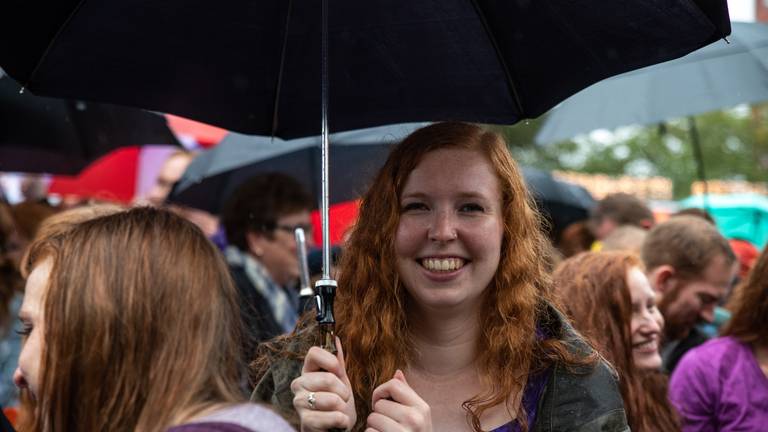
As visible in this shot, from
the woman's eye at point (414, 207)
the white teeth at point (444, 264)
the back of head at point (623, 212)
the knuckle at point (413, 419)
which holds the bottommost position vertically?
the knuckle at point (413, 419)

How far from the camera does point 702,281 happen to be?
4895 mm

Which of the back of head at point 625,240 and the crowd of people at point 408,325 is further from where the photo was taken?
the back of head at point 625,240

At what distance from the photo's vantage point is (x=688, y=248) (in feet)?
16.0

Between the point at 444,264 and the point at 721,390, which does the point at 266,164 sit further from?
the point at 444,264

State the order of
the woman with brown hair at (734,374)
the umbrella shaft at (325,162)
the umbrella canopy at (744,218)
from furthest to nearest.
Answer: the umbrella canopy at (744,218) → the woman with brown hair at (734,374) → the umbrella shaft at (325,162)

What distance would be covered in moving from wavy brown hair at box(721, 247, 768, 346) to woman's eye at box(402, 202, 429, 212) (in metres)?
1.91

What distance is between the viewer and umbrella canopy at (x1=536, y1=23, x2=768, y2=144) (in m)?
5.93

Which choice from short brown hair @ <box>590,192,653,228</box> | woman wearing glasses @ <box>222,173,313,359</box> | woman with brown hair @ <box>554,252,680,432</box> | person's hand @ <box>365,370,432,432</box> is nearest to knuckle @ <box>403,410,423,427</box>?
person's hand @ <box>365,370,432,432</box>

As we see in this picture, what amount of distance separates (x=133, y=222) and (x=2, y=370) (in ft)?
9.94

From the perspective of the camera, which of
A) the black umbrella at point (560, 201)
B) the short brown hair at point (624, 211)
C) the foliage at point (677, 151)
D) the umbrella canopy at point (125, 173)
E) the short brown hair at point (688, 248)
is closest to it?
the short brown hair at point (688, 248)

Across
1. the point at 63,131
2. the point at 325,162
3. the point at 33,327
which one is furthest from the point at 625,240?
the point at 33,327

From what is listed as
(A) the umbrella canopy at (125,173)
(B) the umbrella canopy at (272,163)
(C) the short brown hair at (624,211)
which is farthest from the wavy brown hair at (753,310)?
(A) the umbrella canopy at (125,173)

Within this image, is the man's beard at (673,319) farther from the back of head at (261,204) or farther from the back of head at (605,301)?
the back of head at (261,204)

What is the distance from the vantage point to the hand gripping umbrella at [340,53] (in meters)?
2.75
